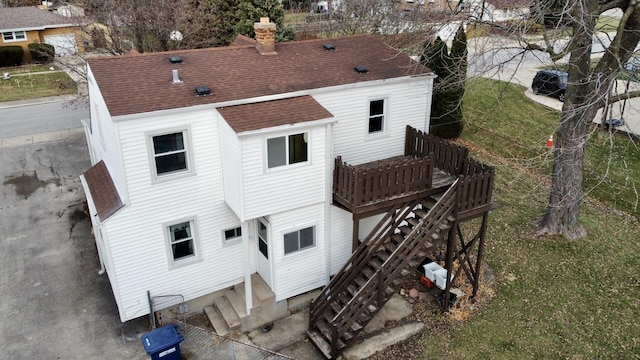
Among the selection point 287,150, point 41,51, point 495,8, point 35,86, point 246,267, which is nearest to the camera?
point 287,150

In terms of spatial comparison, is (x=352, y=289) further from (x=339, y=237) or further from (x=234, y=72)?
(x=234, y=72)

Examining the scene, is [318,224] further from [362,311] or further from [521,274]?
[521,274]

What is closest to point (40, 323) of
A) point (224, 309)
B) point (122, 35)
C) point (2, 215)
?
point (224, 309)

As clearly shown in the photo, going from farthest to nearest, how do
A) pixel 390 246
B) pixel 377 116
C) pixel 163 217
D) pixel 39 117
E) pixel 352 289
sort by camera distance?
Result: pixel 39 117 → pixel 377 116 → pixel 390 246 → pixel 352 289 → pixel 163 217

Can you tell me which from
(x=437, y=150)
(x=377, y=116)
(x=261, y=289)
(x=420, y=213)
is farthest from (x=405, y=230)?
(x=261, y=289)

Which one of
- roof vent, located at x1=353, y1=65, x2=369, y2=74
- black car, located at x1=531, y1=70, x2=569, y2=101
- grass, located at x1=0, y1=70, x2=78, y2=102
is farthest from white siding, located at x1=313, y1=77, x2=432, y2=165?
grass, located at x1=0, y1=70, x2=78, y2=102

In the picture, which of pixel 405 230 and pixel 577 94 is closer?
pixel 405 230
